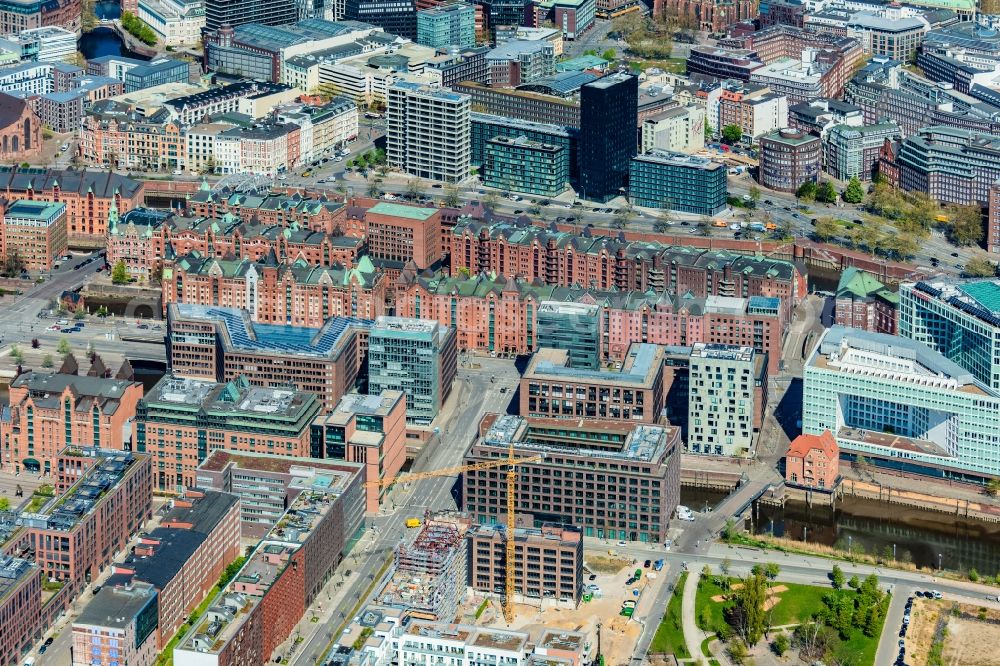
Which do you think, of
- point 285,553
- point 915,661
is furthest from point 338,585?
point 915,661

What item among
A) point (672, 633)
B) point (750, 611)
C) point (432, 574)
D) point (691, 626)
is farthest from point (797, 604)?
point (432, 574)

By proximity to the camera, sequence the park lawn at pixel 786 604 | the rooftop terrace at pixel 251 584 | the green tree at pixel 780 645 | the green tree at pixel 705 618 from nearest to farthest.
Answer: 1. the rooftop terrace at pixel 251 584
2. the green tree at pixel 780 645
3. the green tree at pixel 705 618
4. the park lawn at pixel 786 604

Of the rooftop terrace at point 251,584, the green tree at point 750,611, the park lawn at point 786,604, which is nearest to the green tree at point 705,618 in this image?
the park lawn at point 786,604

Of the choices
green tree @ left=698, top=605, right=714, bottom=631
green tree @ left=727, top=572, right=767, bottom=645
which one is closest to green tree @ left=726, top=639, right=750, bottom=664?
green tree @ left=727, top=572, right=767, bottom=645

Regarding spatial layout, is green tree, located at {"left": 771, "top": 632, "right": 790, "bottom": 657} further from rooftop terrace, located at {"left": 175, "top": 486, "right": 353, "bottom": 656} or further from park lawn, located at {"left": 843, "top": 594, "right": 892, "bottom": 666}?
rooftop terrace, located at {"left": 175, "top": 486, "right": 353, "bottom": 656}

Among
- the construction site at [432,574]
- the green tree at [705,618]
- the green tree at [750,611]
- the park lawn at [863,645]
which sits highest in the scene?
the construction site at [432,574]

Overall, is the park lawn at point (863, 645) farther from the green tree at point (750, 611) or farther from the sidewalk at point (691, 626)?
the sidewalk at point (691, 626)
